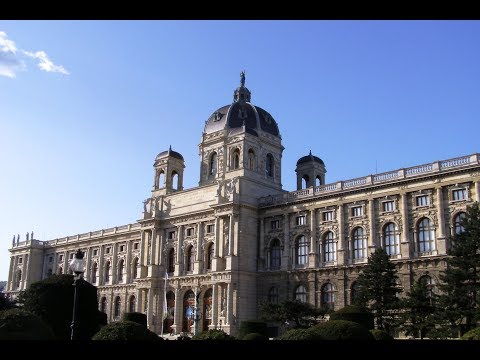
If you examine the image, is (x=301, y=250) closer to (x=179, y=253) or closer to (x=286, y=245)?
(x=286, y=245)

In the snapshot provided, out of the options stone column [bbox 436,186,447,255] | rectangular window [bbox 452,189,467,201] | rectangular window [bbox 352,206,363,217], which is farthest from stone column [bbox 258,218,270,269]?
rectangular window [bbox 452,189,467,201]

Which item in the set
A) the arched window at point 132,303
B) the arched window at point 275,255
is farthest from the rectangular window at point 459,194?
the arched window at point 132,303

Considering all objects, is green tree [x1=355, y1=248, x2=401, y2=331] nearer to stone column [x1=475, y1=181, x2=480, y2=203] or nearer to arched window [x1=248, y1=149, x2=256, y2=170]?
stone column [x1=475, y1=181, x2=480, y2=203]

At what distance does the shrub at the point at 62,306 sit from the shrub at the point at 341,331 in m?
12.3

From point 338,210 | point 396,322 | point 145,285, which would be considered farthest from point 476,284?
point 145,285

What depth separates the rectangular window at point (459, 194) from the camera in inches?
1748

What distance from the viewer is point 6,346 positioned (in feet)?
10.3

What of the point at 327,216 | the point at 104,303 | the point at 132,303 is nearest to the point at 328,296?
the point at 327,216

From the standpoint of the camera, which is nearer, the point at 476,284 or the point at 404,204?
the point at 476,284

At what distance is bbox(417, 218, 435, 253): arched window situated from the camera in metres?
45.7

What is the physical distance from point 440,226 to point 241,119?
2913 cm

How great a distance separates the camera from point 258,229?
59281 mm
